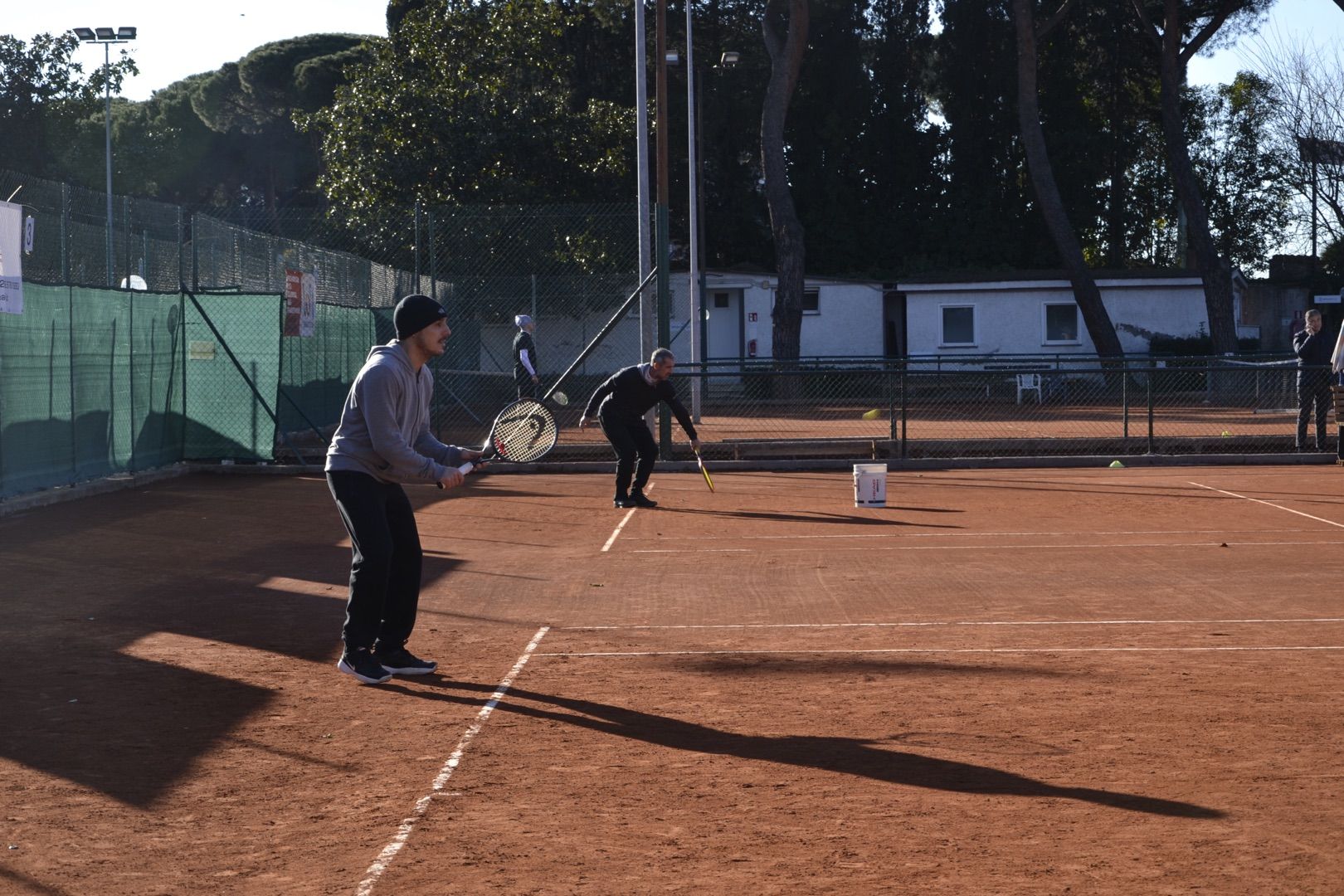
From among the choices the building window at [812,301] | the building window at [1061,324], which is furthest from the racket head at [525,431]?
the building window at [1061,324]

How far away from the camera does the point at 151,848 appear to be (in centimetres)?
495

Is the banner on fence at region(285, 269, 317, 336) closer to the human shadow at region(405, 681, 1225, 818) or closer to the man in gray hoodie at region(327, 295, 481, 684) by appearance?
the man in gray hoodie at region(327, 295, 481, 684)

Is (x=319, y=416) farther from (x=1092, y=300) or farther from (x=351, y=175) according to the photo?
(x=1092, y=300)

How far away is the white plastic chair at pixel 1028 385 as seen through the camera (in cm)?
3111

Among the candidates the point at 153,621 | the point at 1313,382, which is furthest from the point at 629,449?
the point at 1313,382

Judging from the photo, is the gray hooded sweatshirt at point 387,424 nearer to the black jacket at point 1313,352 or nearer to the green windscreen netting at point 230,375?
the green windscreen netting at point 230,375

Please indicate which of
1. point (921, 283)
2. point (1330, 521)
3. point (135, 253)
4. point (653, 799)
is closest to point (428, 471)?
point (653, 799)

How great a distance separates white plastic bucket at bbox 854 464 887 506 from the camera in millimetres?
15156

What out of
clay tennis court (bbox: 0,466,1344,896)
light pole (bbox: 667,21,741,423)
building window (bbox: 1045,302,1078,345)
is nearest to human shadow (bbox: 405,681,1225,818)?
clay tennis court (bbox: 0,466,1344,896)

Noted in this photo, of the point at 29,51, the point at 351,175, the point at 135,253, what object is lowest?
the point at 135,253

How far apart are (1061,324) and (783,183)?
35.7 ft

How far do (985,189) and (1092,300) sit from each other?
1559cm

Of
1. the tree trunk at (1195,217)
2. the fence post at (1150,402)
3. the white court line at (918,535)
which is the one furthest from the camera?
the tree trunk at (1195,217)

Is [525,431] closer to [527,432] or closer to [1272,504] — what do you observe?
[527,432]
